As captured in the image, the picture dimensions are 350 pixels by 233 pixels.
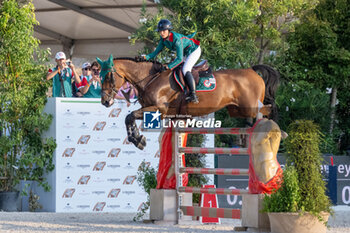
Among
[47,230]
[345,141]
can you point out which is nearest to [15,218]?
[47,230]

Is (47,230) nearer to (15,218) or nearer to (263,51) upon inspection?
(15,218)

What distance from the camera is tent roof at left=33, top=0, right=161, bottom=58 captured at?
15.6 metres

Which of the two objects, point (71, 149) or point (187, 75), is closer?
point (187, 75)

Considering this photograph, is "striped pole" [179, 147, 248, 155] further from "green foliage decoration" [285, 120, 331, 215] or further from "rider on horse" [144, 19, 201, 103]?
"green foliage decoration" [285, 120, 331, 215]

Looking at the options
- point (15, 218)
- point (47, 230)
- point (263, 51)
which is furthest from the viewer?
point (263, 51)

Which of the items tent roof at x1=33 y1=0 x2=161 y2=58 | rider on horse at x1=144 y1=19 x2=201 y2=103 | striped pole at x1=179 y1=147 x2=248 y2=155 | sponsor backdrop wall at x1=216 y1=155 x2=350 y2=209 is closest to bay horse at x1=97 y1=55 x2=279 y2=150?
rider on horse at x1=144 y1=19 x2=201 y2=103

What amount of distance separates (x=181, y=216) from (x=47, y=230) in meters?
1.73

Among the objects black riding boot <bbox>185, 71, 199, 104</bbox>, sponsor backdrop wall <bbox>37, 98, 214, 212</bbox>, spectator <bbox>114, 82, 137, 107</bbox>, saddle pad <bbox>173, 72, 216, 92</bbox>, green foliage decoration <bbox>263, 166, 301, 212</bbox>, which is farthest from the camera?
sponsor backdrop wall <bbox>37, 98, 214, 212</bbox>

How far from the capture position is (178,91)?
25.6ft

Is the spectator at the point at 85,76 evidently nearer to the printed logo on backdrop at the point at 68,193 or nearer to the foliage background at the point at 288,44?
the printed logo on backdrop at the point at 68,193

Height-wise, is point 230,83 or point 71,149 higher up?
point 230,83

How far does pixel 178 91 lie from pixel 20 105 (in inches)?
143

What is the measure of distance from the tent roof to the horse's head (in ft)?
21.4

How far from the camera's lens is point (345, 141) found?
14289 millimetres
